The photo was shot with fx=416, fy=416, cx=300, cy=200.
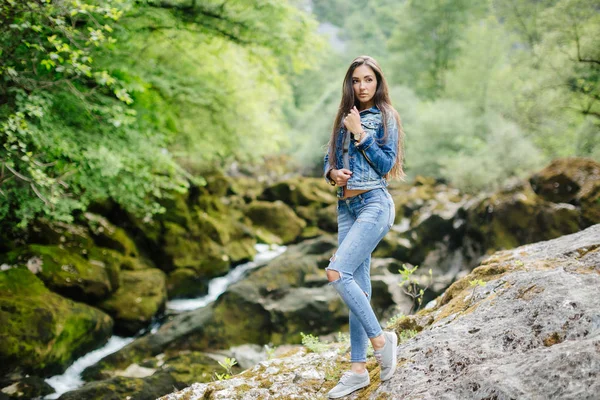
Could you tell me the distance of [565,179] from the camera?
453 inches

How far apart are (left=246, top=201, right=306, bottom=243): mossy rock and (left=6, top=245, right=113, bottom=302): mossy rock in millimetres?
8530

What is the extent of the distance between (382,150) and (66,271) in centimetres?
792

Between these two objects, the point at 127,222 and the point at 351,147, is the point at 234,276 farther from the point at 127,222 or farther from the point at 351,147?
the point at 351,147

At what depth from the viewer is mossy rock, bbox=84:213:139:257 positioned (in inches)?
410

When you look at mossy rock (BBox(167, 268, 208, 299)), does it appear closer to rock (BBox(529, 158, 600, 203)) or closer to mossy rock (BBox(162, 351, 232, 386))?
mossy rock (BBox(162, 351, 232, 386))

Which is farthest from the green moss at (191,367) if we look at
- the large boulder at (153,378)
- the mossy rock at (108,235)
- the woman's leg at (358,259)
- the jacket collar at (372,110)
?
the jacket collar at (372,110)

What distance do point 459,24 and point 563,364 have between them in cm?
3638

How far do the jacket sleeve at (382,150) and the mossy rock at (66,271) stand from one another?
302 inches

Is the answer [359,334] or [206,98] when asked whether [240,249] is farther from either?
[359,334]

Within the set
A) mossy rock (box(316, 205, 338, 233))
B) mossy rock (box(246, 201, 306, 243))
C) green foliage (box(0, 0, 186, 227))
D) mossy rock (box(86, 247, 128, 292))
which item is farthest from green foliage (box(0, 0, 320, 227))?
mossy rock (box(316, 205, 338, 233))

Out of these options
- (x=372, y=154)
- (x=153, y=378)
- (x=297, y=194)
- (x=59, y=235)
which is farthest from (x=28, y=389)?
(x=297, y=194)

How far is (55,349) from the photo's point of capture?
704cm

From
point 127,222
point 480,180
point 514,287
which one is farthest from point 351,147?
point 480,180

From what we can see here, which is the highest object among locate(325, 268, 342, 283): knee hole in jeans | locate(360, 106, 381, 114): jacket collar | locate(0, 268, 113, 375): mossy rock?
locate(360, 106, 381, 114): jacket collar
